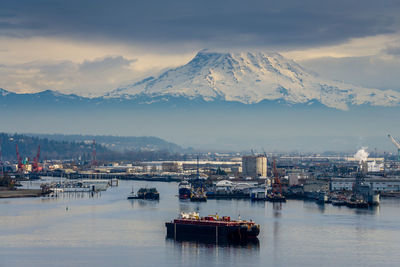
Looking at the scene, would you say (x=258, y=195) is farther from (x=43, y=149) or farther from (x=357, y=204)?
(x=43, y=149)

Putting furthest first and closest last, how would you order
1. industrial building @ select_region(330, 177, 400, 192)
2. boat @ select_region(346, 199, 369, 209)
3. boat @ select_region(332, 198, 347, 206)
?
industrial building @ select_region(330, 177, 400, 192) → boat @ select_region(332, 198, 347, 206) → boat @ select_region(346, 199, 369, 209)

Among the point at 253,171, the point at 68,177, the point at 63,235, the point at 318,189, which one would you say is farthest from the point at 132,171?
the point at 63,235

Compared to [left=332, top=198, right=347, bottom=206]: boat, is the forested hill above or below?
above

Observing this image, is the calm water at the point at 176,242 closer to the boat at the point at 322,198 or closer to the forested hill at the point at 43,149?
the boat at the point at 322,198

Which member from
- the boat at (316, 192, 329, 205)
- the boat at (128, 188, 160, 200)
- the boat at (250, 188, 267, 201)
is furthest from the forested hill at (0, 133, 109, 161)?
the boat at (316, 192, 329, 205)

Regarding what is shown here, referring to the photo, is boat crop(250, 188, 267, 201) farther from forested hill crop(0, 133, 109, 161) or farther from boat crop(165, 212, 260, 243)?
forested hill crop(0, 133, 109, 161)

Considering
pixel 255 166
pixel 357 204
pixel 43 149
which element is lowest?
pixel 357 204

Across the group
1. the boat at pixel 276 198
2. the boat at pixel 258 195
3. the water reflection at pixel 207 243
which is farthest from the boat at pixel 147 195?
the water reflection at pixel 207 243

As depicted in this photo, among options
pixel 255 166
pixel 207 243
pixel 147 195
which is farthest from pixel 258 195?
pixel 255 166
